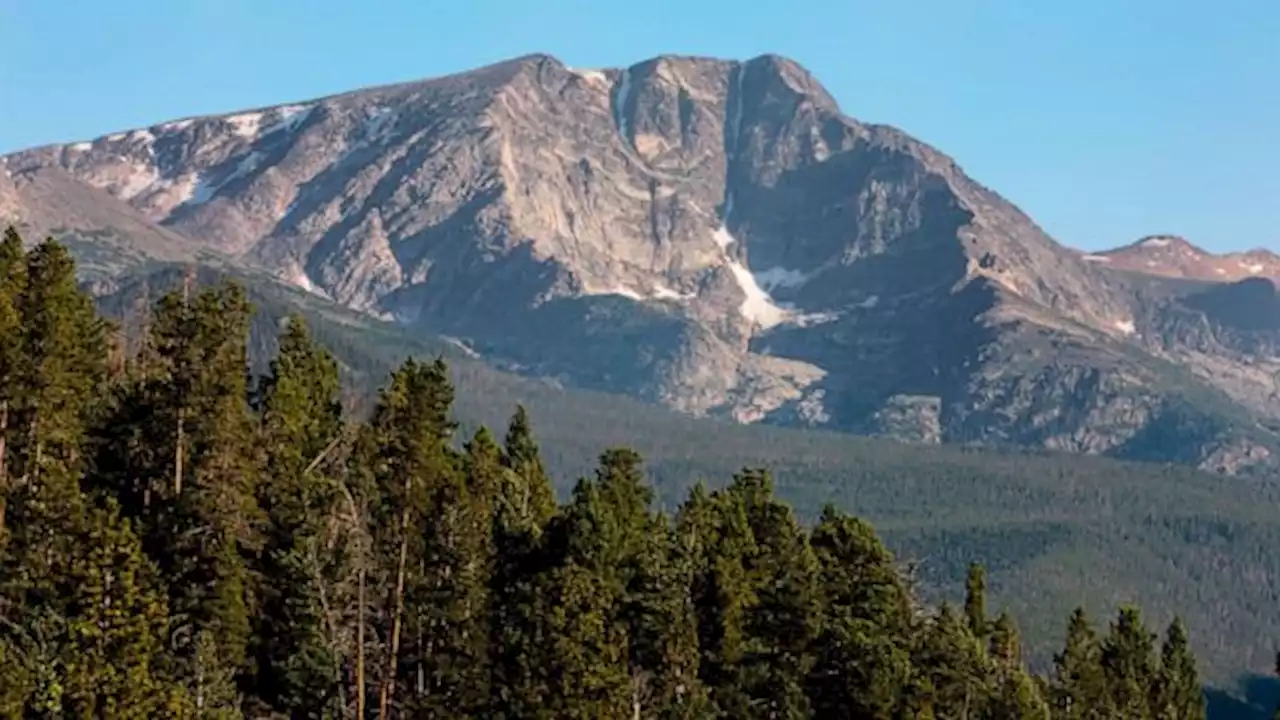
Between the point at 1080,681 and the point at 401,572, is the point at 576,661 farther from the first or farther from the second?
the point at 1080,681

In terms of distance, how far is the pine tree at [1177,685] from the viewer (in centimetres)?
12331

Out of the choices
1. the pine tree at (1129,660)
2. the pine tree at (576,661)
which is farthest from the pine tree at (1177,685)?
the pine tree at (576,661)

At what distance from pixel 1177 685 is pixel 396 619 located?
66.9 meters

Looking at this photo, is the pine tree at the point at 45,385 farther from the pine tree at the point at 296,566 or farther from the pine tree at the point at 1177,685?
the pine tree at the point at 1177,685

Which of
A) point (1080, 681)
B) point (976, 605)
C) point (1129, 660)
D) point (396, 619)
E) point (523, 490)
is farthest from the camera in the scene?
point (1129, 660)

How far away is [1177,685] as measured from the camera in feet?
413

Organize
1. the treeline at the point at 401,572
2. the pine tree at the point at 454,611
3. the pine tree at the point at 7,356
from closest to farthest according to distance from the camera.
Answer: the treeline at the point at 401,572
the pine tree at the point at 7,356
the pine tree at the point at 454,611

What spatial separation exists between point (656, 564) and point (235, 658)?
18763 millimetres

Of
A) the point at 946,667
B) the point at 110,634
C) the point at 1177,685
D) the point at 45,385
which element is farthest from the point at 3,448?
the point at 1177,685

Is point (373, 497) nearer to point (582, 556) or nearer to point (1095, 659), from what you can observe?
point (582, 556)

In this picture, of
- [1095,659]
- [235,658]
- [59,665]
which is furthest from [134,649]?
[1095,659]

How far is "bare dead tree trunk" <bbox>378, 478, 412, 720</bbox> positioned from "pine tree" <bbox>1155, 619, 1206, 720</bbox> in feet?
194

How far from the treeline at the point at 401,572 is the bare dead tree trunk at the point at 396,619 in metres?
0.15

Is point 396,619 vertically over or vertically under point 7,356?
under
